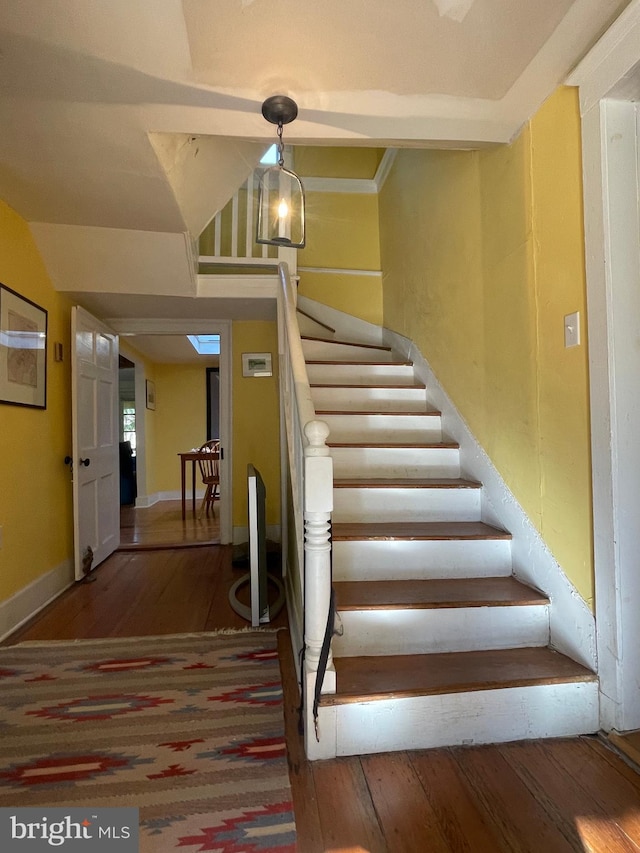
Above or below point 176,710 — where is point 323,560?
above

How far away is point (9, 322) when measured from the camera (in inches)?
87.3

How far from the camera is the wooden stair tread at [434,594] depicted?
5.06 feet

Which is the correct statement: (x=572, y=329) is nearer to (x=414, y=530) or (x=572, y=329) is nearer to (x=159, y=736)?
(x=414, y=530)

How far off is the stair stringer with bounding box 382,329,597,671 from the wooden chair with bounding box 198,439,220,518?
3587 mm

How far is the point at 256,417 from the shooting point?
3.79 meters

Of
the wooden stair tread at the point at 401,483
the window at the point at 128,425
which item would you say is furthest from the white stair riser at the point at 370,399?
the window at the point at 128,425

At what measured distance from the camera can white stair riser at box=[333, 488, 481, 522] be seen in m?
2.01

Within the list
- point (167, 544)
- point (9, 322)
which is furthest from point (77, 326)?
point (167, 544)

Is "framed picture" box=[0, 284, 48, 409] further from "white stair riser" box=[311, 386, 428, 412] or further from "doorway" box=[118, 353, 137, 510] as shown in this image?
"doorway" box=[118, 353, 137, 510]

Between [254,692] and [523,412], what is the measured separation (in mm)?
1553

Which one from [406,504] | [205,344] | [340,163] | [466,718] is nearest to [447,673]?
[466,718]

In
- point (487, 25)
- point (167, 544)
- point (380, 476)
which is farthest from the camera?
point (167, 544)

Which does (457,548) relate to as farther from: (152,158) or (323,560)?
(152,158)

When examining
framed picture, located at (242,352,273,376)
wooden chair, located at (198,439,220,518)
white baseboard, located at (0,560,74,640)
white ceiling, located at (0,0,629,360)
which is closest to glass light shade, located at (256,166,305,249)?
white ceiling, located at (0,0,629,360)
